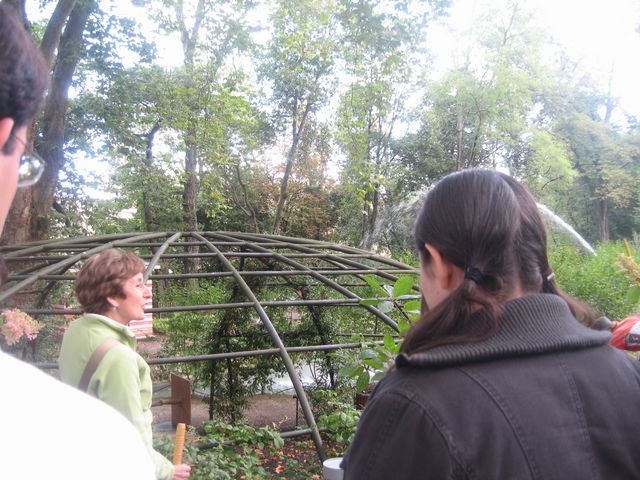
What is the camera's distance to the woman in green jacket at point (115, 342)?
1979 mm

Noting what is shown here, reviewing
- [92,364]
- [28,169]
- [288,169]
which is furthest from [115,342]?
[288,169]

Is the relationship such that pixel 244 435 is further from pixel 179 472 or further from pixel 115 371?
pixel 115 371

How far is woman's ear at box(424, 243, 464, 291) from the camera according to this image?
43.4 inches

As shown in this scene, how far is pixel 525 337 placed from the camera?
3.33ft

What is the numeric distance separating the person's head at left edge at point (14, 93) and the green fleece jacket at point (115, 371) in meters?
1.47

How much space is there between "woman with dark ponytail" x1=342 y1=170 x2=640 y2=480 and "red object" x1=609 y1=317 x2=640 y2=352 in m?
0.44

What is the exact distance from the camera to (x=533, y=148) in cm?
1708

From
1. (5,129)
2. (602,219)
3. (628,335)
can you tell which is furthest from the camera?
(602,219)

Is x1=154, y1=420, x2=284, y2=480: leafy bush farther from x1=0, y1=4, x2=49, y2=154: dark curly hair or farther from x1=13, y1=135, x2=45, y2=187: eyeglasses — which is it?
x1=0, y1=4, x2=49, y2=154: dark curly hair

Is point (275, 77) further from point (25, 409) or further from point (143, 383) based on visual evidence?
point (25, 409)

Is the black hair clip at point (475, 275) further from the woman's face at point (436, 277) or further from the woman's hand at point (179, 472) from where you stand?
the woman's hand at point (179, 472)

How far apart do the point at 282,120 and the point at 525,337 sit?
47.2 feet

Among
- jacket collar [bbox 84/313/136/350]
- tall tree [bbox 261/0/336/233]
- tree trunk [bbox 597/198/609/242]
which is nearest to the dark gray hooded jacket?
jacket collar [bbox 84/313/136/350]

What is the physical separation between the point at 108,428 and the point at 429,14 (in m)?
7.25
